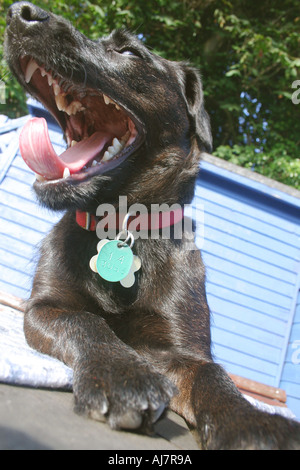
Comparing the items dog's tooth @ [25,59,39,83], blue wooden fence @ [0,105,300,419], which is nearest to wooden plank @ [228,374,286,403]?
blue wooden fence @ [0,105,300,419]

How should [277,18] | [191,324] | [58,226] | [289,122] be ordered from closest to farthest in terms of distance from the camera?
[191,324] < [58,226] < [277,18] < [289,122]

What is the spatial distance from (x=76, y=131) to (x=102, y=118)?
0.59ft

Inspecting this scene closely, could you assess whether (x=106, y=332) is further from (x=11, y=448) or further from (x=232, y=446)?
(x=11, y=448)

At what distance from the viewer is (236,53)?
9359 mm

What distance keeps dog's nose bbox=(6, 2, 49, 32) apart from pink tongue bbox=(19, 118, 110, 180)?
1.51 ft

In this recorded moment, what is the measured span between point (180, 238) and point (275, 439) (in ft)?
4.52

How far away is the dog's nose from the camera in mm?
1834

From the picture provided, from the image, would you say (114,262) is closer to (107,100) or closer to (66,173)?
(66,173)

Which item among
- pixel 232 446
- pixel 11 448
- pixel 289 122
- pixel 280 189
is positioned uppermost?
pixel 11 448

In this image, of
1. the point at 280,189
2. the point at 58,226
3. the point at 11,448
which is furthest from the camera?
the point at 280,189

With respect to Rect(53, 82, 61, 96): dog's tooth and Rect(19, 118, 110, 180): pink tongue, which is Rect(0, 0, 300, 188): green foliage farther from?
Rect(19, 118, 110, 180): pink tongue

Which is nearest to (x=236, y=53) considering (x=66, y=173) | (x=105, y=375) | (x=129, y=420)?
(x=66, y=173)
